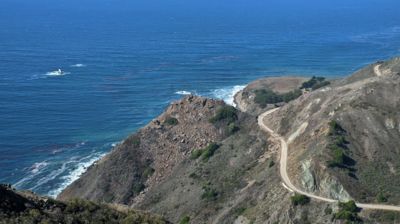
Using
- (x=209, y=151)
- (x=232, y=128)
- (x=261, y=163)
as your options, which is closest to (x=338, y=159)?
(x=261, y=163)

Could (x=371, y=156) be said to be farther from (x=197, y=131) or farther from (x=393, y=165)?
(x=197, y=131)

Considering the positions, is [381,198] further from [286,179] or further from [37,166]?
[37,166]

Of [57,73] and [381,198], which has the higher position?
[57,73]

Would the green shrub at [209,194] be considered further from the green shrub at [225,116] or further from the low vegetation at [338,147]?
the green shrub at [225,116]

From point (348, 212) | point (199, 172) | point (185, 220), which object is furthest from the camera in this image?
point (199, 172)

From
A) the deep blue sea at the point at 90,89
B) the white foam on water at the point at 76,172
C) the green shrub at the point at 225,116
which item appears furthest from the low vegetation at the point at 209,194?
the deep blue sea at the point at 90,89

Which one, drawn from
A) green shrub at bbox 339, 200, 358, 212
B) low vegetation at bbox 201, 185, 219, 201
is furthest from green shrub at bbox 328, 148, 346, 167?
low vegetation at bbox 201, 185, 219, 201

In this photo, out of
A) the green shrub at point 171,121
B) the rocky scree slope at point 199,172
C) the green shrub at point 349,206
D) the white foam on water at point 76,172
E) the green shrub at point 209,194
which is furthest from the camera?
the green shrub at point 171,121

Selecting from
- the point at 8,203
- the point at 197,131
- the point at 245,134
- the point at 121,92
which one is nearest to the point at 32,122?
the point at 121,92
